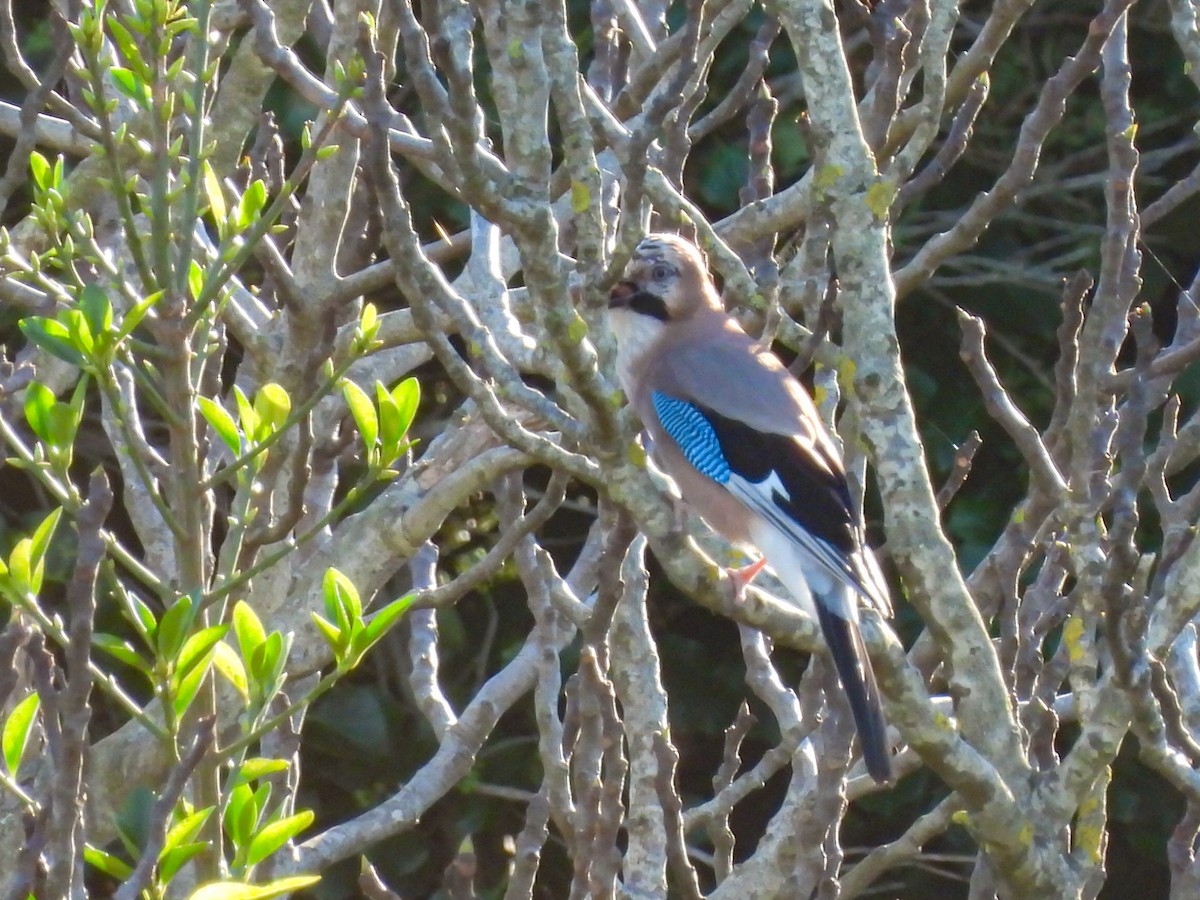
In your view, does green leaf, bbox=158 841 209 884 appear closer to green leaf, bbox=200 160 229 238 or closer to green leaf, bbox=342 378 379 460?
green leaf, bbox=342 378 379 460

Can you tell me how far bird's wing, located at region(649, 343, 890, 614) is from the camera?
3262 millimetres

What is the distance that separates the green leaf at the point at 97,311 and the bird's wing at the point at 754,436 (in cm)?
184

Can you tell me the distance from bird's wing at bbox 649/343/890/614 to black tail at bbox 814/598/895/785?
1.94 ft

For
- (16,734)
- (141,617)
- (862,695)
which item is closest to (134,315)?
(141,617)

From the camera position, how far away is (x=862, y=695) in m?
2.40

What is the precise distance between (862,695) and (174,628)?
53.0 inches

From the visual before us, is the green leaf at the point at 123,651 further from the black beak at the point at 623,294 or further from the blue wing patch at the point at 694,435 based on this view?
the black beak at the point at 623,294

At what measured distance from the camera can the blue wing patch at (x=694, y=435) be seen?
11.6 feet

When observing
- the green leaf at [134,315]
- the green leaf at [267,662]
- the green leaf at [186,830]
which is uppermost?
the green leaf at [134,315]

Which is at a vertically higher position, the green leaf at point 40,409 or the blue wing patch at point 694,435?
the green leaf at point 40,409

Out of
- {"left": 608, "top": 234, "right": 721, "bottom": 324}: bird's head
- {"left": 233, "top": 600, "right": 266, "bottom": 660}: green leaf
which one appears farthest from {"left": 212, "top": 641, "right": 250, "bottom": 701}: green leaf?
{"left": 608, "top": 234, "right": 721, "bottom": 324}: bird's head

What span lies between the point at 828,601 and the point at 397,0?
4.03ft

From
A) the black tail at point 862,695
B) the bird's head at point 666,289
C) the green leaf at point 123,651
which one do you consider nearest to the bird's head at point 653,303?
the bird's head at point 666,289

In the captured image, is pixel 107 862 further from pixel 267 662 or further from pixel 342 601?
pixel 342 601
